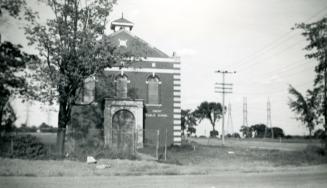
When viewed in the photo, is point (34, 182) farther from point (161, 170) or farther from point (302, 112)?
point (302, 112)

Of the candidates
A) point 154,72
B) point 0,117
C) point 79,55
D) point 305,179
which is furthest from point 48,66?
point 305,179

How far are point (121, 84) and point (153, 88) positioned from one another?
3097 millimetres

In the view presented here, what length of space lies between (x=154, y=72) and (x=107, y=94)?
534 centimetres

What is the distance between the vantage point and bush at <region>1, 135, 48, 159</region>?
20062mm

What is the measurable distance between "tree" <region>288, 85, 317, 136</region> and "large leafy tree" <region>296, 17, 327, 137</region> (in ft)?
Result: 1.41

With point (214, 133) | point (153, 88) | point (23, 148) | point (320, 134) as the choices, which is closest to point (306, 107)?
point (320, 134)

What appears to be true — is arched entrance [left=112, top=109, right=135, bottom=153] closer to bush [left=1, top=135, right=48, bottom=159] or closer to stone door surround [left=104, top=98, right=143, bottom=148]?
stone door surround [left=104, top=98, right=143, bottom=148]

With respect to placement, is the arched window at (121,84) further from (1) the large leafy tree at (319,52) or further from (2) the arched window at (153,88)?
(1) the large leafy tree at (319,52)

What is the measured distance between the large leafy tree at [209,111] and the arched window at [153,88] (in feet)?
275

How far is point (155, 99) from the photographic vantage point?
33.8m

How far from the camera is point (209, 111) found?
117625mm

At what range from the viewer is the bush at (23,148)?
2006 cm

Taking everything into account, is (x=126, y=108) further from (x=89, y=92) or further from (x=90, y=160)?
(x=90, y=160)

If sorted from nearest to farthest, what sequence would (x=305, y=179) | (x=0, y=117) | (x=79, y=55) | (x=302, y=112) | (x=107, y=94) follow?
1. (x=305, y=179)
2. (x=0, y=117)
3. (x=79, y=55)
4. (x=302, y=112)
5. (x=107, y=94)
